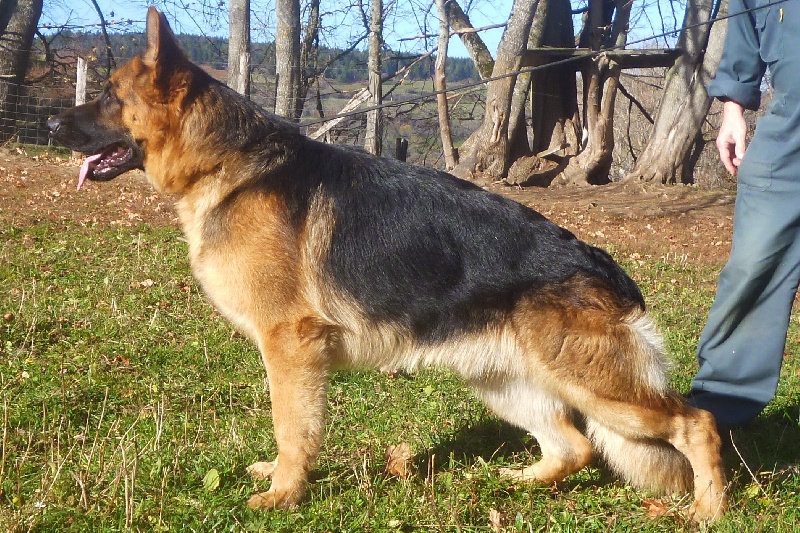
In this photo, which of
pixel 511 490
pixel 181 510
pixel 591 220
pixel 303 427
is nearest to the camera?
pixel 181 510

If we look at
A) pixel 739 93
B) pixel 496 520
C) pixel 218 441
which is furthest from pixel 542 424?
pixel 739 93

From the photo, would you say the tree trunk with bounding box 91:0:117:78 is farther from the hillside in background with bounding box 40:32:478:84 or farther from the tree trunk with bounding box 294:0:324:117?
the tree trunk with bounding box 294:0:324:117

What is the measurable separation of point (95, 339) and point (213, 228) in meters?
2.28

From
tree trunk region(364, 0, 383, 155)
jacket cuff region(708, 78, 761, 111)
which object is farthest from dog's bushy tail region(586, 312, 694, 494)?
tree trunk region(364, 0, 383, 155)

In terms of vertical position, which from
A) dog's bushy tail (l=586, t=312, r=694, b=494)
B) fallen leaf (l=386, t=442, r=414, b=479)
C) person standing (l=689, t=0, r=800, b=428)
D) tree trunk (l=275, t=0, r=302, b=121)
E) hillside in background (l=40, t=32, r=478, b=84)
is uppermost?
hillside in background (l=40, t=32, r=478, b=84)

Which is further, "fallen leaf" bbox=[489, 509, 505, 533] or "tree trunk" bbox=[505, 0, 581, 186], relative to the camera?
Answer: "tree trunk" bbox=[505, 0, 581, 186]

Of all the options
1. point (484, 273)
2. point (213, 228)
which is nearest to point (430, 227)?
point (484, 273)

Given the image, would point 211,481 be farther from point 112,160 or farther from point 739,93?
point 739,93

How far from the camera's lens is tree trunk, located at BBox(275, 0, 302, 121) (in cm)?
1529

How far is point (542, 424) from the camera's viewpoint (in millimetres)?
4293

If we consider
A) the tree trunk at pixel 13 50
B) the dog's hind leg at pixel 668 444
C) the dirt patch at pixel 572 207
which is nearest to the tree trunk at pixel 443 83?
the dirt patch at pixel 572 207

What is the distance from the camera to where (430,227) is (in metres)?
3.83

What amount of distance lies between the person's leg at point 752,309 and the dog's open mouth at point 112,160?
3.33m

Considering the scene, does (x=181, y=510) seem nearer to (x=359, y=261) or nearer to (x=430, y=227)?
(x=359, y=261)
